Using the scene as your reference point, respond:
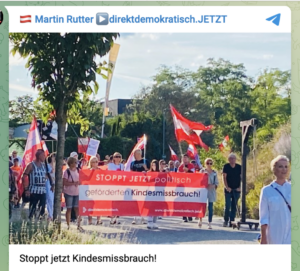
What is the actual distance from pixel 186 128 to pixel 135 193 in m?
0.77

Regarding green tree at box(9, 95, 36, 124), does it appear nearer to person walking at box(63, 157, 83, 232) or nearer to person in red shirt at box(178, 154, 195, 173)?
person walking at box(63, 157, 83, 232)

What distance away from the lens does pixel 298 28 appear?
6.34m

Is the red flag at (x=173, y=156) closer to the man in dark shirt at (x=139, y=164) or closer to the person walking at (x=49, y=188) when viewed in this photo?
the man in dark shirt at (x=139, y=164)

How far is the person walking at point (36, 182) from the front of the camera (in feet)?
22.7

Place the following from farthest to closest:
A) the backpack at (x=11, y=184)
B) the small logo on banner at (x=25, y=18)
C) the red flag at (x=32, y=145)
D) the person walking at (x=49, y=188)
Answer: the person walking at (x=49, y=188)
the red flag at (x=32, y=145)
the backpack at (x=11, y=184)
the small logo on banner at (x=25, y=18)

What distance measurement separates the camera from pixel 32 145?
6914 millimetres

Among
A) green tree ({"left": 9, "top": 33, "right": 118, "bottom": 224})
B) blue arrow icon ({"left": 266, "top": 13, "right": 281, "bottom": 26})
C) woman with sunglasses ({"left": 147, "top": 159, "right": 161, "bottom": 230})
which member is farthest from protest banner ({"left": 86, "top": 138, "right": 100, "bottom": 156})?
blue arrow icon ({"left": 266, "top": 13, "right": 281, "bottom": 26})

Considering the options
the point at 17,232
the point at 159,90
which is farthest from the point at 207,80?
the point at 17,232

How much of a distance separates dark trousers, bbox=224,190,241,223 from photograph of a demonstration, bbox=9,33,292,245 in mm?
12

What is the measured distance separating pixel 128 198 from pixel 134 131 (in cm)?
61

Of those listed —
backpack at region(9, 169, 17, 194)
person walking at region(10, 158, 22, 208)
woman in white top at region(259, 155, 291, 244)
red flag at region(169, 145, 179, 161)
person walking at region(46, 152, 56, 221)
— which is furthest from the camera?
person walking at region(46, 152, 56, 221)

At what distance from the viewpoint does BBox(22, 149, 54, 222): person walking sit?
691 cm

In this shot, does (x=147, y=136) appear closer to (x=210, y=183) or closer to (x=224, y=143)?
(x=224, y=143)

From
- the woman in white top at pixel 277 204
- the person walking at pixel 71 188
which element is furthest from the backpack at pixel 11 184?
the woman in white top at pixel 277 204
